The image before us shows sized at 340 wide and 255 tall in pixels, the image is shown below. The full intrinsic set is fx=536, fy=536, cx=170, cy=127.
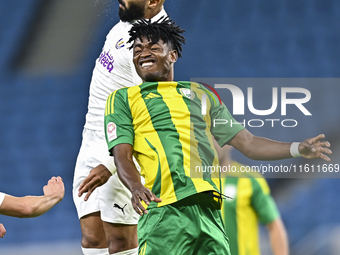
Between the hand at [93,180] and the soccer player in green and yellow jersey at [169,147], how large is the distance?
0.05 feet

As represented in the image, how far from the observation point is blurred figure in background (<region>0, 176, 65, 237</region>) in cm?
241

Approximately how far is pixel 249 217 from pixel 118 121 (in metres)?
0.68

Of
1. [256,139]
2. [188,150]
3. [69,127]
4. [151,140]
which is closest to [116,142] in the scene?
[151,140]

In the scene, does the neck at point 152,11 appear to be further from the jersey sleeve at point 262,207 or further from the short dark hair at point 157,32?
the jersey sleeve at point 262,207

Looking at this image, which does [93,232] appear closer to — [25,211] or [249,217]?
[25,211]

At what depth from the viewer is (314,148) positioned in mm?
2129

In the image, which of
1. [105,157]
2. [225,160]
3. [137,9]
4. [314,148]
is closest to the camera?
[314,148]

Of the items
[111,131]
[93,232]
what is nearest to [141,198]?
[111,131]

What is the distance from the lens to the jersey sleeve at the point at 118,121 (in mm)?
2252

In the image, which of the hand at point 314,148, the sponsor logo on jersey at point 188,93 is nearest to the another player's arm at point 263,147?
the hand at point 314,148

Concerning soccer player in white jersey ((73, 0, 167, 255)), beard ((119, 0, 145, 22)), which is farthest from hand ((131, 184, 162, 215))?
beard ((119, 0, 145, 22))

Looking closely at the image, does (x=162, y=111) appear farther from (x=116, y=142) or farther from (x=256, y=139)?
(x=256, y=139)

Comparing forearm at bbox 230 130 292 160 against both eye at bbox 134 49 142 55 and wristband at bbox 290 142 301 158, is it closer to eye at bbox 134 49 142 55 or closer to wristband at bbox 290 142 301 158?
wristband at bbox 290 142 301 158

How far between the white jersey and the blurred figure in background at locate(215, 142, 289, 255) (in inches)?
39.7
